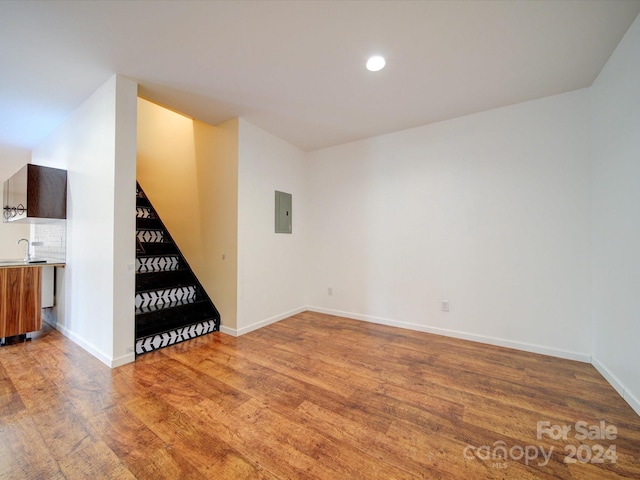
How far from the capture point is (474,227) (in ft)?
10.0

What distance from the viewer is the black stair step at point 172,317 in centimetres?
283

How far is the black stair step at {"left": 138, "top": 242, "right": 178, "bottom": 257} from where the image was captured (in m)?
3.76

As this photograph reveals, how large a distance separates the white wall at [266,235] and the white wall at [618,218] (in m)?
3.50

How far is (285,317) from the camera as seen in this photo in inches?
155

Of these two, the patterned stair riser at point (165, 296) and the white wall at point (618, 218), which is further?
the patterned stair riser at point (165, 296)

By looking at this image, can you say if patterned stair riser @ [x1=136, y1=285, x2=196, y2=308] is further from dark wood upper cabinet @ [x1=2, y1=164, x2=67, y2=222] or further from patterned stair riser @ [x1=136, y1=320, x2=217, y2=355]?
dark wood upper cabinet @ [x1=2, y1=164, x2=67, y2=222]

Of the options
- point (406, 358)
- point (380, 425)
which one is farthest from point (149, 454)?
point (406, 358)

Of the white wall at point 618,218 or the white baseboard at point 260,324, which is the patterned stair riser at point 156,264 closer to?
the white baseboard at point 260,324

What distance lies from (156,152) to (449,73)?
4437 mm

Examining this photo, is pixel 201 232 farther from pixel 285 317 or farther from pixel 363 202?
pixel 363 202

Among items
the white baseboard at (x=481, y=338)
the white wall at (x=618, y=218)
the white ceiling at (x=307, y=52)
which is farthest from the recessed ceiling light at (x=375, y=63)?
the white baseboard at (x=481, y=338)

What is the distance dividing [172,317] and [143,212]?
210 centimetres

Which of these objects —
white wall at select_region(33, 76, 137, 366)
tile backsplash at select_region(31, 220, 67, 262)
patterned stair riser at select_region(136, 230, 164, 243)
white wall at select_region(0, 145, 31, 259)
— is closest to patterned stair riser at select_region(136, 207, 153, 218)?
patterned stair riser at select_region(136, 230, 164, 243)

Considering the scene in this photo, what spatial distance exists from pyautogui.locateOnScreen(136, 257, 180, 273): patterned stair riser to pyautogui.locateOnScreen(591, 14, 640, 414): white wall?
15.9 ft
